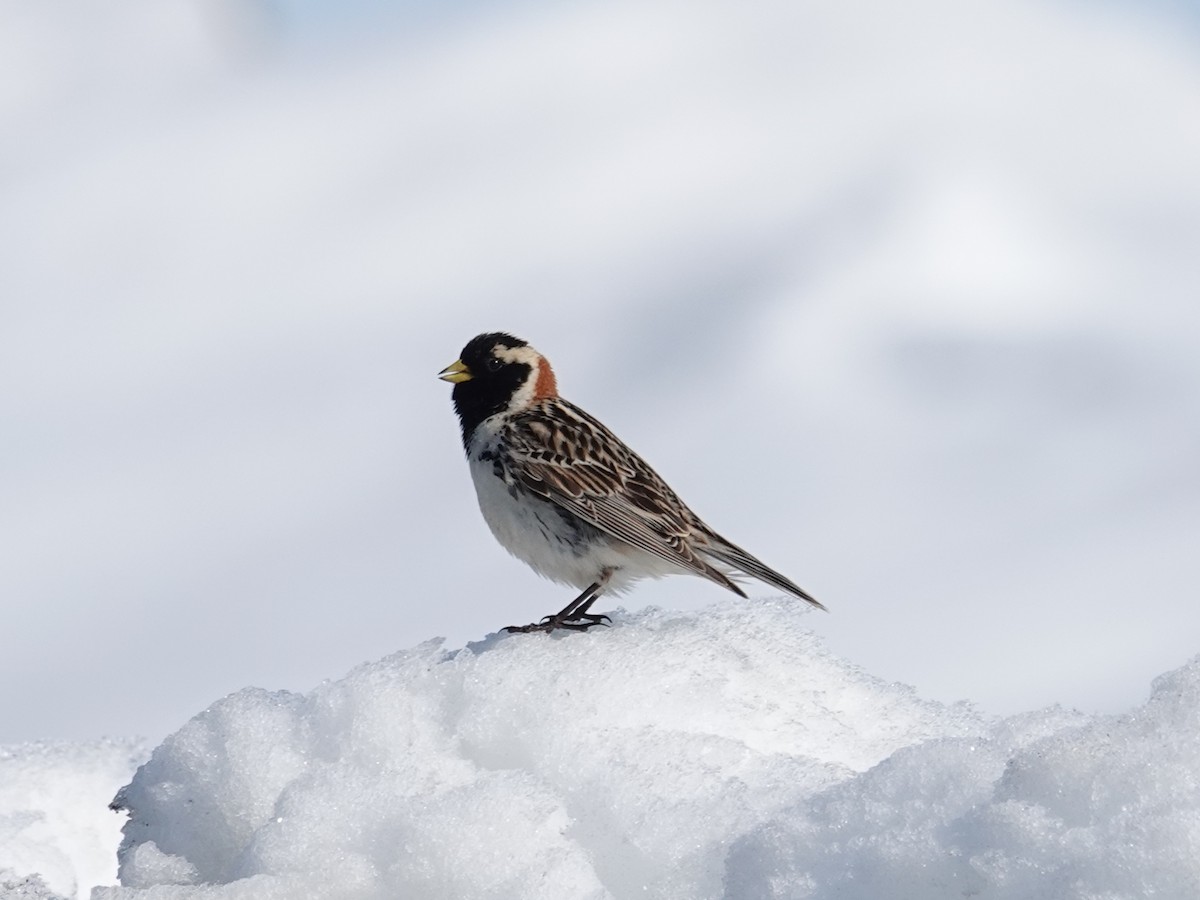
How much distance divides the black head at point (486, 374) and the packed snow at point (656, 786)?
2.14 metres

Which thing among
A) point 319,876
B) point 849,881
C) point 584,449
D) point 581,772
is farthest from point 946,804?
point 584,449

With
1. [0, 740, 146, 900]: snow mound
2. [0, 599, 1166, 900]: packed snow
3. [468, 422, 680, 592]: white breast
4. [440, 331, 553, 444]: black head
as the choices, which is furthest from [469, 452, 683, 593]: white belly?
[0, 740, 146, 900]: snow mound

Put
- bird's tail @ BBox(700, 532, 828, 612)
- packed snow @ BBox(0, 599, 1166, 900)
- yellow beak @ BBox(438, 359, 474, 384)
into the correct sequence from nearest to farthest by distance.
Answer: packed snow @ BBox(0, 599, 1166, 900) → bird's tail @ BBox(700, 532, 828, 612) → yellow beak @ BBox(438, 359, 474, 384)

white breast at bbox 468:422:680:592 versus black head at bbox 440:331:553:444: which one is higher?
black head at bbox 440:331:553:444

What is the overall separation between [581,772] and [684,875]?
1.44 feet

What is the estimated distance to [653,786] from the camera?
3531 mm

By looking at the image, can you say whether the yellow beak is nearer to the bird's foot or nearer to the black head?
the black head

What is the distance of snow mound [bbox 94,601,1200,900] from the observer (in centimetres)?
286

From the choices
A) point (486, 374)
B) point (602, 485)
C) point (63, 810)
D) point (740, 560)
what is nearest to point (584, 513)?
point (602, 485)

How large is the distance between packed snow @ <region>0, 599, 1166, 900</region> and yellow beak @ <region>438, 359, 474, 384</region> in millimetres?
2185

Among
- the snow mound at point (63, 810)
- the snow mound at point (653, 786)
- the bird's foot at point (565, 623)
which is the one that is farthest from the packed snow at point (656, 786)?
the snow mound at point (63, 810)

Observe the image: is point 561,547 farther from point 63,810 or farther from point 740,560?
point 63,810

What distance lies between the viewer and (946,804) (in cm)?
305

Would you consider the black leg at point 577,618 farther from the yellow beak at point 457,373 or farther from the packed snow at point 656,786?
the yellow beak at point 457,373
